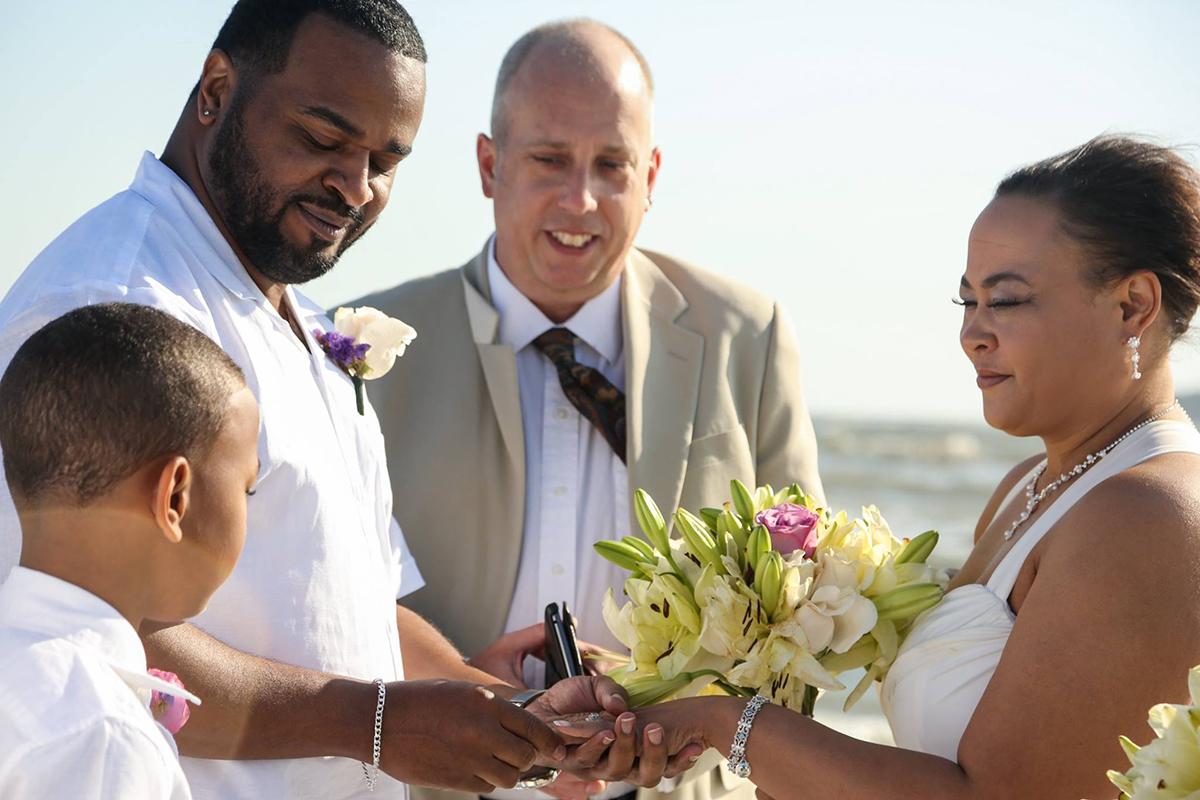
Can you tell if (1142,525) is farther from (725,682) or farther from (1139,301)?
(725,682)

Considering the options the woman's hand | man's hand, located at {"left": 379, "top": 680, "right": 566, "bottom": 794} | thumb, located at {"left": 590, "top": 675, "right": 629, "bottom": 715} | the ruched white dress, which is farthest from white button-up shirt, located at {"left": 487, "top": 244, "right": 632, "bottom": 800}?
the ruched white dress

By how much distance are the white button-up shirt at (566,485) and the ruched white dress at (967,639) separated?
1641 mm

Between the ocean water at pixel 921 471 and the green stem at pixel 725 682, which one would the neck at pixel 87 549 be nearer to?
the green stem at pixel 725 682

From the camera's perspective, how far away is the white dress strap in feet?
10.0

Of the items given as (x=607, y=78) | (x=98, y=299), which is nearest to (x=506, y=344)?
(x=607, y=78)

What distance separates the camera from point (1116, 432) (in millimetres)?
3248

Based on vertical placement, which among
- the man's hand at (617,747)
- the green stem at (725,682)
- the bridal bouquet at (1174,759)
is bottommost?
the man's hand at (617,747)

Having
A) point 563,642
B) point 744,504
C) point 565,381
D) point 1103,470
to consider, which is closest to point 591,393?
point 565,381

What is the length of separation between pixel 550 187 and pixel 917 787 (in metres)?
2.85

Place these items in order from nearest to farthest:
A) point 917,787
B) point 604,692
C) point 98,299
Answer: point 98,299 < point 917,787 < point 604,692

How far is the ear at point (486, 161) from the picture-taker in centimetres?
518

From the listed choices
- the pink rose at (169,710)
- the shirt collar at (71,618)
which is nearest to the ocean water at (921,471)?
the pink rose at (169,710)

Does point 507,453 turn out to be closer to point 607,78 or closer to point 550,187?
point 550,187

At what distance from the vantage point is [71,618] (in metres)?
2.03
